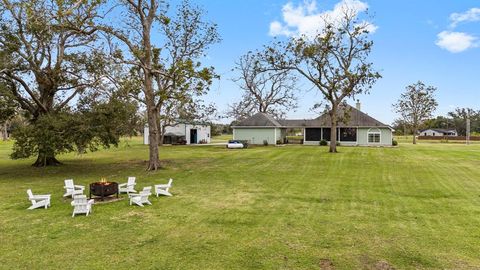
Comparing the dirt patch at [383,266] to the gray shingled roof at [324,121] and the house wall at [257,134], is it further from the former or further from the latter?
the house wall at [257,134]

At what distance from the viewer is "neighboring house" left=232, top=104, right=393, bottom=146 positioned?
42.5m

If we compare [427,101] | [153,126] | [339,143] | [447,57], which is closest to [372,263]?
[153,126]

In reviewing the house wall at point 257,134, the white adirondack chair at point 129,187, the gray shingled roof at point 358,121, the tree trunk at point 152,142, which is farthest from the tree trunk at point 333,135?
the white adirondack chair at point 129,187

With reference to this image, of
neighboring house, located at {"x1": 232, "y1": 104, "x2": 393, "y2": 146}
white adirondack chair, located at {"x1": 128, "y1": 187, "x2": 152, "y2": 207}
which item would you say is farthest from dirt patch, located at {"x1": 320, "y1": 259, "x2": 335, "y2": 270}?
neighboring house, located at {"x1": 232, "y1": 104, "x2": 393, "y2": 146}

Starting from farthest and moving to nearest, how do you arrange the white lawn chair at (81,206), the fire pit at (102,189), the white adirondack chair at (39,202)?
the fire pit at (102,189) < the white adirondack chair at (39,202) < the white lawn chair at (81,206)

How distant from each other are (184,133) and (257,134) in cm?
1057

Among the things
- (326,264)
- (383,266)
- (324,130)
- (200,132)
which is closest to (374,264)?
(383,266)

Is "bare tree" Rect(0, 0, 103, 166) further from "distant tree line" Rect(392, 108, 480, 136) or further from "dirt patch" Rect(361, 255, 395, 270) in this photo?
"distant tree line" Rect(392, 108, 480, 136)

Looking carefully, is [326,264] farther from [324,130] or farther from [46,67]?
[324,130]

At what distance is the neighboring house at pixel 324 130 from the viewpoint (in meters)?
42.5

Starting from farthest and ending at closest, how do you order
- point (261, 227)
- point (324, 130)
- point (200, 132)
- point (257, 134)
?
point (200, 132) → point (324, 130) → point (257, 134) → point (261, 227)

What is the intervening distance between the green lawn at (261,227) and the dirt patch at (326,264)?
0.02 meters

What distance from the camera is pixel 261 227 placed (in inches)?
344

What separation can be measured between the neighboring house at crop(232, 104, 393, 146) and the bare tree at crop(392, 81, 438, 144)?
13.8m
